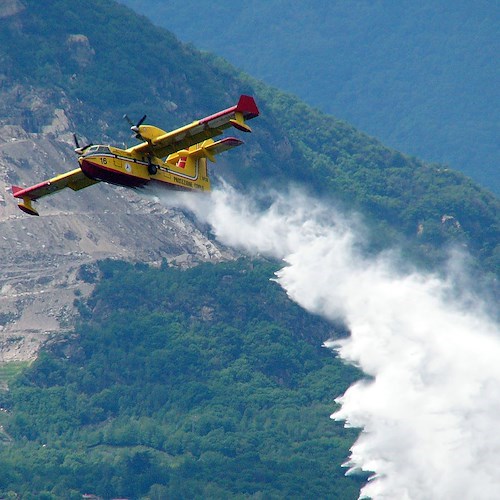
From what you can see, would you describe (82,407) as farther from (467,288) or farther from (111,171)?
(111,171)

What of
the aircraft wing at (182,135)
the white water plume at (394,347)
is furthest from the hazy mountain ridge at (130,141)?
the aircraft wing at (182,135)

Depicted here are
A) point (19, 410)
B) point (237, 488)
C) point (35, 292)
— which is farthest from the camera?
point (35, 292)

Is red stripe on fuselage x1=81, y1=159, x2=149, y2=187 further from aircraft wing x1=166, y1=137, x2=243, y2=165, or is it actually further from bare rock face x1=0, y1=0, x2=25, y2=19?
bare rock face x1=0, y1=0, x2=25, y2=19

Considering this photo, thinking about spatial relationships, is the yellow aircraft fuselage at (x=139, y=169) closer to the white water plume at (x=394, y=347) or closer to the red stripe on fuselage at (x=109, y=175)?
the red stripe on fuselage at (x=109, y=175)

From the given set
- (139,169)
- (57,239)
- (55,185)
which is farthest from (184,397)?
(139,169)

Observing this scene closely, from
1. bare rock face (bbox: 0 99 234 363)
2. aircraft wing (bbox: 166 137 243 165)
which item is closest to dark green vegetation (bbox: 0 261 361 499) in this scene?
bare rock face (bbox: 0 99 234 363)

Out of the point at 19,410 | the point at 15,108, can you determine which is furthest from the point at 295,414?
the point at 15,108

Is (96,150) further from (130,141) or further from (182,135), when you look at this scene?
(130,141)
